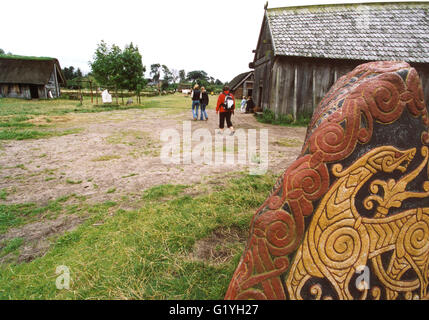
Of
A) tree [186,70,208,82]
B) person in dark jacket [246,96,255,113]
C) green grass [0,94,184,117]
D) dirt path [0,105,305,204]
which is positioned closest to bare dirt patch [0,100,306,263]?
dirt path [0,105,305,204]

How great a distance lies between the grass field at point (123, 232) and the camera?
1.97 m

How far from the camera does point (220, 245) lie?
8.28 feet

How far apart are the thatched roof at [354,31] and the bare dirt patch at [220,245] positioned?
33.8ft

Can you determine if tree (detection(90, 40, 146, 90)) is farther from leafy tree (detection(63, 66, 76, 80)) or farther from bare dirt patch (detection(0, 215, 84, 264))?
leafy tree (detection(63, 66, 76, 80))

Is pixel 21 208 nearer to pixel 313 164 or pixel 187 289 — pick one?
pixel 187 289

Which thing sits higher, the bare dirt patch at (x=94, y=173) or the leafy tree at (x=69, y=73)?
the leafy tree at (x=69, y=73)

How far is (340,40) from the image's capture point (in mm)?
11227

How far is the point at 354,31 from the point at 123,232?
13.8 metres

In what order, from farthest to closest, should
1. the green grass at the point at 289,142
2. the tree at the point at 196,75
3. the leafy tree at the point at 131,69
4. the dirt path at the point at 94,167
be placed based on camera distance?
the tree at the point at 196,75 → the leafy tree at the point at 131,69 → the green grass at the point at 289,142 → the dirt path at the point at 94,167

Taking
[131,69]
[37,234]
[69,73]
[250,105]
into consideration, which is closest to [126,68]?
[131,69]

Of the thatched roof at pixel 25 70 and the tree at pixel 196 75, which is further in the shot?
the tree at pixel 196 75

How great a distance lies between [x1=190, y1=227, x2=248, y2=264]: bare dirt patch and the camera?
91.6 inches

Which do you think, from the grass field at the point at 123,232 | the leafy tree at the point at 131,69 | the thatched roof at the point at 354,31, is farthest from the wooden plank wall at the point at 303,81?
the leafy tree at the point at 131,69

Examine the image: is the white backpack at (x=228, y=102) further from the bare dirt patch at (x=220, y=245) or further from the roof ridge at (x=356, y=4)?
the roof ridge at (x=356, y=4)
